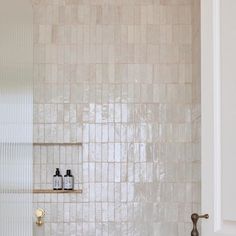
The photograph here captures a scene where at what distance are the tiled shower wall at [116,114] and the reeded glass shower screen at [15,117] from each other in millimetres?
863

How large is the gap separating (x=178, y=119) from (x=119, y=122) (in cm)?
33

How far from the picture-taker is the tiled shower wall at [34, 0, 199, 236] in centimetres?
323

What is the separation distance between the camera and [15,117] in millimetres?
2186

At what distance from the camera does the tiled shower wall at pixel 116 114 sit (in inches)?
127

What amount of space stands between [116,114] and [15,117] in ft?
3.77

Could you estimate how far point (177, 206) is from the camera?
3.24 metres

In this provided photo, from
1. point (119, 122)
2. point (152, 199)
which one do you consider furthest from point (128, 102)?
point (152, 199)

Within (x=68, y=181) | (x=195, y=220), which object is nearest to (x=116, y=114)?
(x=68, y=181)

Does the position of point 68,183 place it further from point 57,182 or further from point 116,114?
point 116,114

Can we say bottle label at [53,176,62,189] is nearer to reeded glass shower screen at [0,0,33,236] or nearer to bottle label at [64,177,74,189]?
bottle label at [64,177,74,189]

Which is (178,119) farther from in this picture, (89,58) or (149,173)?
(89,58)

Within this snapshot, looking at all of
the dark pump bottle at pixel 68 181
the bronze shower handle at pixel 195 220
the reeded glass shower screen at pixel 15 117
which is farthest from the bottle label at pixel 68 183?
the bronze shower handle at pixel 195 220
